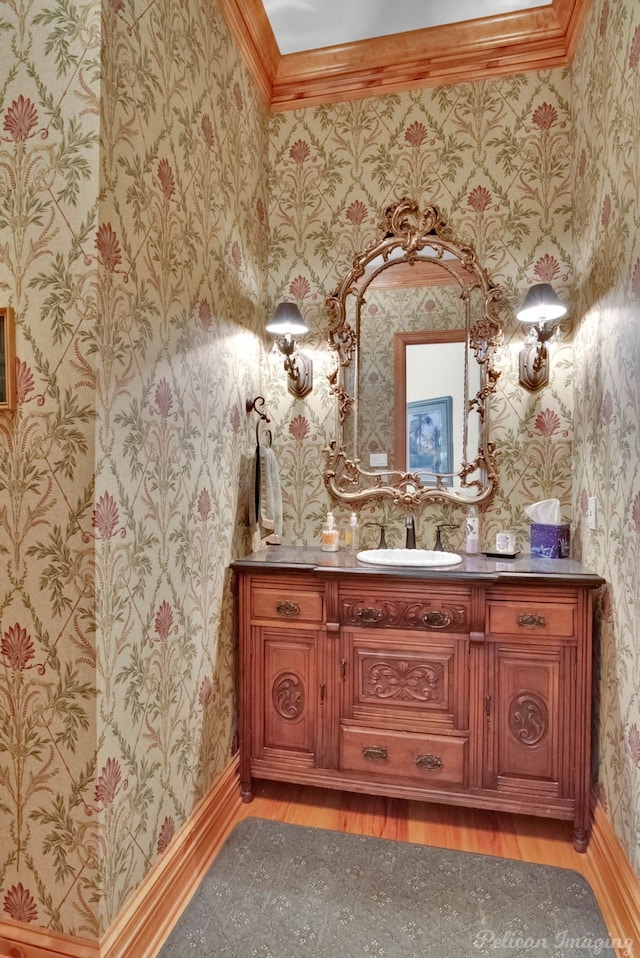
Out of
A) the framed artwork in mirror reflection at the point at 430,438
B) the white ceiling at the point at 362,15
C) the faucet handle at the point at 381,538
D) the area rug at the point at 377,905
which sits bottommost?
the area rug at the point at 377,905

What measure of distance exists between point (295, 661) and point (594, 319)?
1.79 metres

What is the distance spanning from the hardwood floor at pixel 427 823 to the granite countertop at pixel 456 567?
3.14 ft

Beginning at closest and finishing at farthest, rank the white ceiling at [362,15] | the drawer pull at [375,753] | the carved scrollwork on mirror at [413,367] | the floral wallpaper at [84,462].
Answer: the floral wallpaper at [84,462] → the drawer pull at [375,753] → the white ceiling at [362,15] → the carved scrollwork on mirror at [413,367]

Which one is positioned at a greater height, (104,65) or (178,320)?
(104,65)

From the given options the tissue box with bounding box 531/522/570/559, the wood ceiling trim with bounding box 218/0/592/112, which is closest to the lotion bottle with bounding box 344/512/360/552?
the tissue box with bounding box 531/522/570/559

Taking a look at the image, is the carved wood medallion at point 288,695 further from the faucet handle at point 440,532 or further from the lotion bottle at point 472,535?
the lotion bottle at point 472,535

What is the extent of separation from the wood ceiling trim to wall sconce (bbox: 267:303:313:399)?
1.10m

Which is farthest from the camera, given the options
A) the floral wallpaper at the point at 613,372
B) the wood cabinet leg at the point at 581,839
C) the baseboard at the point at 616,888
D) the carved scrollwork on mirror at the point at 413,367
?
the carved scrollwork on mirror at the point at 413,367

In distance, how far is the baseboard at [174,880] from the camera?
1.37 metres

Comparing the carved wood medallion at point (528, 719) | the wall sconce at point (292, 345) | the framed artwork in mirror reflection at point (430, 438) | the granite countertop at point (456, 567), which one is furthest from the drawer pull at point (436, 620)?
the wall sconce at point (292, 345)

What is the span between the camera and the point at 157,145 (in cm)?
156

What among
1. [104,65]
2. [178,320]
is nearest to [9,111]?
[104,65]

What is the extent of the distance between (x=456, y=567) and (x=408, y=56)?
236 cm

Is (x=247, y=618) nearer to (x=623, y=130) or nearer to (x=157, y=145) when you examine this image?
(x=157, y=145)
